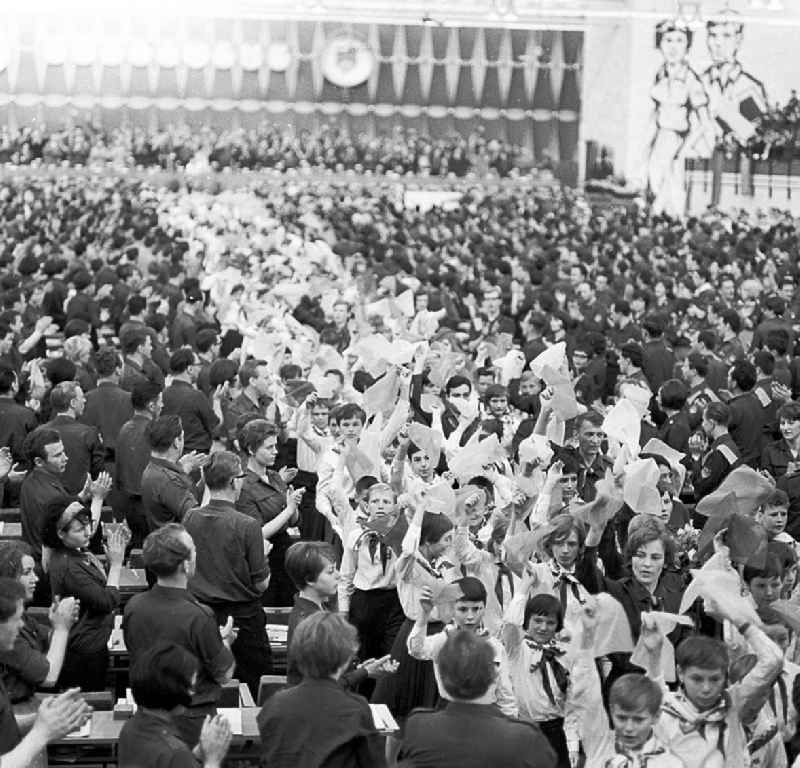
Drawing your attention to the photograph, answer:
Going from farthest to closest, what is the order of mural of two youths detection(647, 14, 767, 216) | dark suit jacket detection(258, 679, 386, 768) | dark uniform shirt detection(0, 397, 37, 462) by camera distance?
mural of two youths detection(647, 14, 767, 216) < dark uniform shirt detection(0, 397, 37, 462) < dark suit jacket detection(258, 679, 386, 768)

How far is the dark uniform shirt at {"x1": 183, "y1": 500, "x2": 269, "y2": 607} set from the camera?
7578 mm

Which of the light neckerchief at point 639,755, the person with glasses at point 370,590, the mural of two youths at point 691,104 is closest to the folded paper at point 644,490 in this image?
the person with glasses at point 370,590

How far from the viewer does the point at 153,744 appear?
16.2ft

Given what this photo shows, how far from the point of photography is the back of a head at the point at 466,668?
4.89 meters

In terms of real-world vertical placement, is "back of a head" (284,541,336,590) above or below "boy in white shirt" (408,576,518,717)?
above

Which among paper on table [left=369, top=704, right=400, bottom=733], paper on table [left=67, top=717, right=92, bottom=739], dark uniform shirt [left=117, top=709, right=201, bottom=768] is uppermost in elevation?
dark uniform shirt [left=117, top=709, right=201, bottom=768]

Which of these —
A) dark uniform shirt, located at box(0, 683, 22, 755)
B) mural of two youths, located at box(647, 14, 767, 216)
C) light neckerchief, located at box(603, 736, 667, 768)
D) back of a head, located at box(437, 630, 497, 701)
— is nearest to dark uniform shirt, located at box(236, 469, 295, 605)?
dark uniform shirt, located at box(0, 683, 22, 755)

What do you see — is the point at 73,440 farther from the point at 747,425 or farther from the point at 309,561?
the point at 747,425

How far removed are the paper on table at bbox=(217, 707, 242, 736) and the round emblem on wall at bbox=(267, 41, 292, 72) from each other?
48292 mm

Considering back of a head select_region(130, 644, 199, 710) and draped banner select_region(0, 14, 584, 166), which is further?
draped banner select_region(0, 14, 584, 166)

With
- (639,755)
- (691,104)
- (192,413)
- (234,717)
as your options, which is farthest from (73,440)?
(691,104)

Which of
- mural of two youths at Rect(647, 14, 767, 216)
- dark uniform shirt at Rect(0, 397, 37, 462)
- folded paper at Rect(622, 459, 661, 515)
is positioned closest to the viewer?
folded paper at Rect(622, 459, 661, 515)

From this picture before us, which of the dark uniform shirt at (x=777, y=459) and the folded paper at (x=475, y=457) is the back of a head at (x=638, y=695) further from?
the dark uniform shirt at (x=777, y=459)

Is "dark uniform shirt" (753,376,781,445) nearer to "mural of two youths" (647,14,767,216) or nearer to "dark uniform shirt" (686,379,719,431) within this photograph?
"dark uniform shirt" (686,379,719,431)
